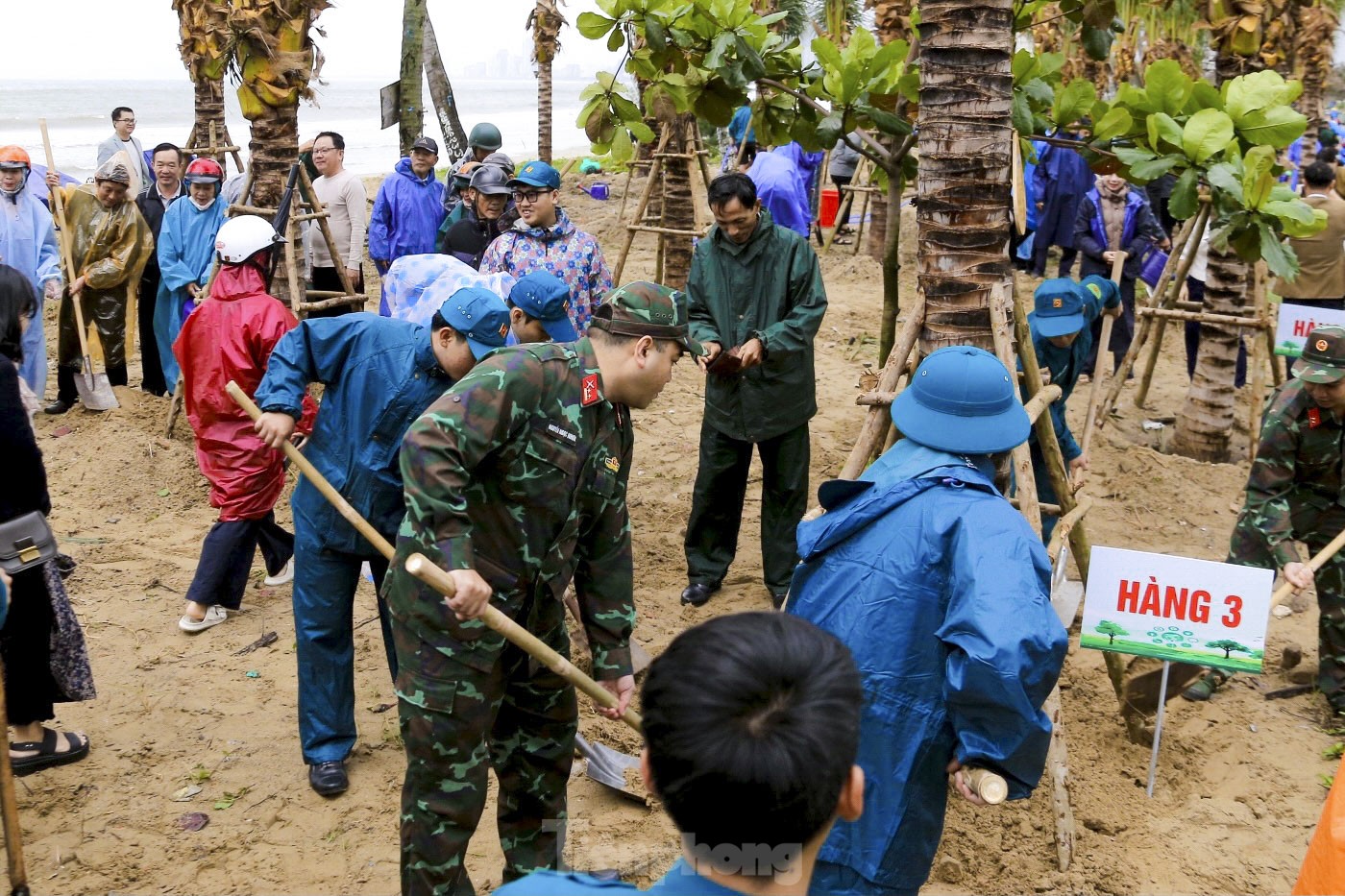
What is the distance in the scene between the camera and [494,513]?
3.20 metres

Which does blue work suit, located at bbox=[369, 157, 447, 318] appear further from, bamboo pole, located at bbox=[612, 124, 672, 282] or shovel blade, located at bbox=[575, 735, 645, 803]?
shovel blade, located at bbox=[575, 735, 645, 803]

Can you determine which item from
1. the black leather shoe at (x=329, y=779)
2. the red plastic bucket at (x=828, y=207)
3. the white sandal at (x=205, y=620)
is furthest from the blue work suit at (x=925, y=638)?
the red plastic bucket at (x=828, y=207)

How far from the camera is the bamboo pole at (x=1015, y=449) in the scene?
4043 mm

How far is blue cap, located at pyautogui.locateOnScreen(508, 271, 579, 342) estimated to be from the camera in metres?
4.41

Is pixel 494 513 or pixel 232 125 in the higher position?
pixel 232 125

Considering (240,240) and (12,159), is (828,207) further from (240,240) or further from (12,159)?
(240,240)

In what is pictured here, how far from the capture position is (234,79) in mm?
8242

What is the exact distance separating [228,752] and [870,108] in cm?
383

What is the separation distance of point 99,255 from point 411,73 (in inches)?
338

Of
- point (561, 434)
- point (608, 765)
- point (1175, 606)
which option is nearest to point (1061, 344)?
point (1175, 606)

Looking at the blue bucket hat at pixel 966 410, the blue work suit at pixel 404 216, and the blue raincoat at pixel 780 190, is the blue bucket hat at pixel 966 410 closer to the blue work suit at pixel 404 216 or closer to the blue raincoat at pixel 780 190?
the blue work suit at pixel 404 216

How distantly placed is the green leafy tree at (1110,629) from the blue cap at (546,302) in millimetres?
2318

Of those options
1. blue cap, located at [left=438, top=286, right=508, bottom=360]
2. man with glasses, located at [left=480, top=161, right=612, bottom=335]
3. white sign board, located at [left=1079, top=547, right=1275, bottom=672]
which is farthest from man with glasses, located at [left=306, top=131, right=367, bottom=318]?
white sign board, located at [left=1079, top=547, right=1275, bottom=672]

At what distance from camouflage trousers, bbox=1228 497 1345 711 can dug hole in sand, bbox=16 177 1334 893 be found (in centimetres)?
18
